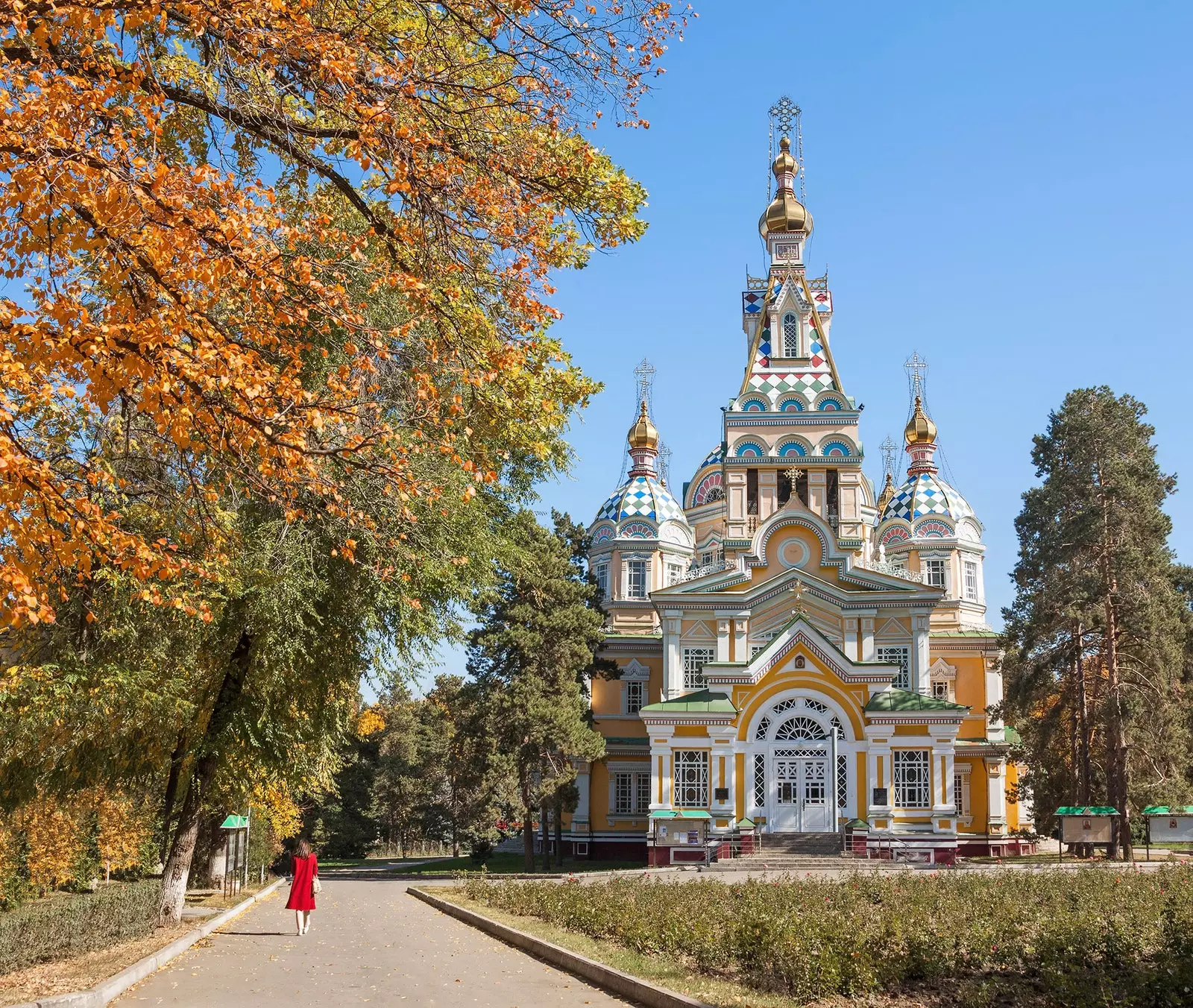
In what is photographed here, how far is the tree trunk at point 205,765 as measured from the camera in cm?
1606

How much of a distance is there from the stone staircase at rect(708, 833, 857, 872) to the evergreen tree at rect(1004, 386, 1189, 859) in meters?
7.01

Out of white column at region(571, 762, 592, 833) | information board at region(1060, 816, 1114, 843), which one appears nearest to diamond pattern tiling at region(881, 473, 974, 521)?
white column at region(571, 762, 592, 833)

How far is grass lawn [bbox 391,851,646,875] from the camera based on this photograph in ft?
128

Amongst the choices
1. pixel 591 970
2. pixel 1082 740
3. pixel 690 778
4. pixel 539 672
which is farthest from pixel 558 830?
pixel 591 970

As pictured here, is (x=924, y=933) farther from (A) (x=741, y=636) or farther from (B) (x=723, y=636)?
(B) (x=723, y=636)

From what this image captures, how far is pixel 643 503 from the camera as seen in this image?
52594 mm

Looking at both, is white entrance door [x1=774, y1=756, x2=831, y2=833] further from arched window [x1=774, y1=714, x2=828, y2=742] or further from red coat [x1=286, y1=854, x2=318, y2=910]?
red coat [x1=286, y1=854, x2=318, y2=910]

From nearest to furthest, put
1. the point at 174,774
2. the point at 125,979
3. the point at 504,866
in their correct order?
the point at 125,979 < the point at 174,774 < the point at 504,866

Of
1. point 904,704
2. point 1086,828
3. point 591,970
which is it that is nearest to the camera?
point 591,970

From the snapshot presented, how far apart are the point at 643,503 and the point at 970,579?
14.5m

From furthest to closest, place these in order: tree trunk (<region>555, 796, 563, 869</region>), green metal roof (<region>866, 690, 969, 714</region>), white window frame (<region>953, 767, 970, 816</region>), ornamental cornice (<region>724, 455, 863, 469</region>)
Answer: ornamental cornice (<region>724, 455, 863, 469</region>), white window frame (<region>953, 767, 970, 816</region>), tree trunk (<region>555, 796, 563, 869</region>), green metal roof (<region>866, 690, 969, 714</region>)

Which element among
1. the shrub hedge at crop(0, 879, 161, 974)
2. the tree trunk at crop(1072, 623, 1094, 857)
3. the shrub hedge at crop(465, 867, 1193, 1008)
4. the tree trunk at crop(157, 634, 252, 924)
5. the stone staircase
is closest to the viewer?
the shrub hedge at crop(465, 867, 1193, 1008)

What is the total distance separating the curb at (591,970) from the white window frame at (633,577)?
34.1 m

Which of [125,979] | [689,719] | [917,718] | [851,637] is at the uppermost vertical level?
[851,637]
